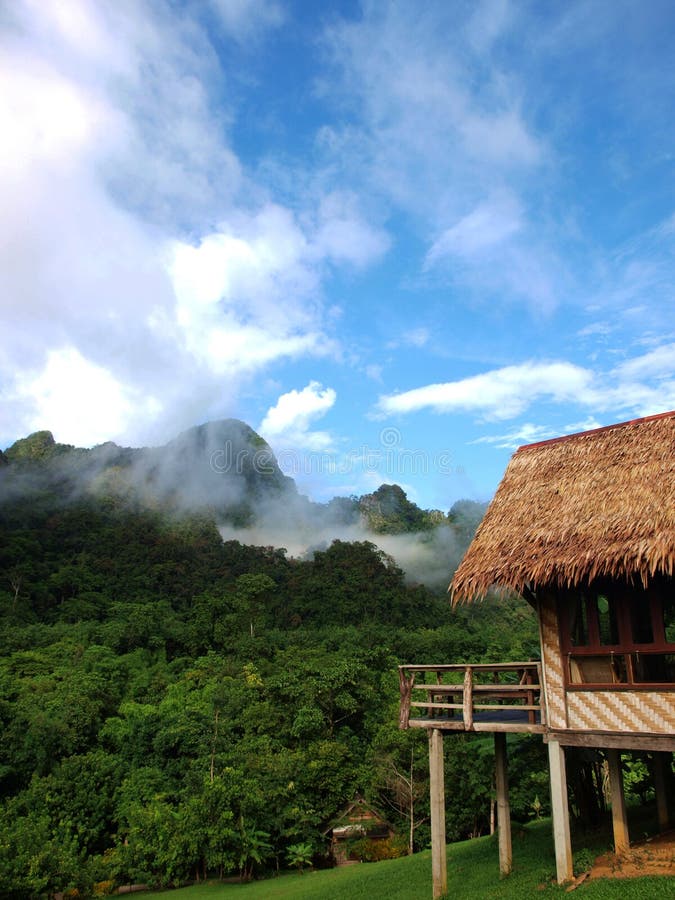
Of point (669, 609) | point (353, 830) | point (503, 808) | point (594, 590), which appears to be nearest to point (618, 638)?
point (594, 590)

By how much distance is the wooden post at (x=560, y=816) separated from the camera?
323 inches

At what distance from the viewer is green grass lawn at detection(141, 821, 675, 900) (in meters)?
7.61

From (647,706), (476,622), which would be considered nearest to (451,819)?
(647,706)

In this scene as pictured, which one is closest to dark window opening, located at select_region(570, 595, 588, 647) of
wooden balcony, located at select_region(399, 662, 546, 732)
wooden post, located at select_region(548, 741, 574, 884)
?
wooden balcony, located at select_region(399, 662, 546, 732)

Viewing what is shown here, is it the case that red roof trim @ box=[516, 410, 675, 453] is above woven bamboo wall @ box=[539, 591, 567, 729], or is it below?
above

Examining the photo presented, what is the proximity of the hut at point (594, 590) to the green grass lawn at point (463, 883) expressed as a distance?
0.86m

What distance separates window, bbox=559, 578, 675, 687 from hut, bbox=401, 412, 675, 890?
0.04ft

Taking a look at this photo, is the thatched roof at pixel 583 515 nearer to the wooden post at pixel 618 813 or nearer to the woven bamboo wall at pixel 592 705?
the woven bamboo wall at pixel 592 705

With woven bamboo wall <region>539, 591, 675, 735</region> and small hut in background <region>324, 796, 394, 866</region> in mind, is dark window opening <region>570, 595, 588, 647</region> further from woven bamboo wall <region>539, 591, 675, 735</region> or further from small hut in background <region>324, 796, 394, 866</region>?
small hut in background <region>324, 796, 394, 866</region>

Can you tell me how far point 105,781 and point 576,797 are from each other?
1932 cm

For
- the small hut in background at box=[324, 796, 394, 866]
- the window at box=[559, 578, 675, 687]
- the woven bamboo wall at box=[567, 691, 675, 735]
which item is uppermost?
the window at box=[559, 578, 675, 687]

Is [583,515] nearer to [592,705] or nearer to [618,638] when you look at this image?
[618,638]

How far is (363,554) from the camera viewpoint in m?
60.3

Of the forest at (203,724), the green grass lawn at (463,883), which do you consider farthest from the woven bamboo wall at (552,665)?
the forest at (203,724)
